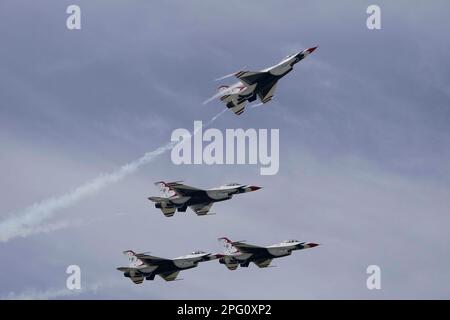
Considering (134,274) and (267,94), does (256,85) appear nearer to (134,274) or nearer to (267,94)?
(267,94)

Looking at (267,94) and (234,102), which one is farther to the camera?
(267,94)

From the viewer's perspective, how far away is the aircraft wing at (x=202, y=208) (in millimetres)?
194375

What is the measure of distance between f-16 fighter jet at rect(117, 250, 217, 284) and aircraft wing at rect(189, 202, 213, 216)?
6356mm

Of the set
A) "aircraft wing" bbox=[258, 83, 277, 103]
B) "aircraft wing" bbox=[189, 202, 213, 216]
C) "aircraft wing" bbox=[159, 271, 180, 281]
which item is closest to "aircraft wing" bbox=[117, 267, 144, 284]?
"aircraft wing" bbox=[159, 271, 180, 281]

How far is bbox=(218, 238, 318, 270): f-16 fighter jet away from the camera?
193 meters

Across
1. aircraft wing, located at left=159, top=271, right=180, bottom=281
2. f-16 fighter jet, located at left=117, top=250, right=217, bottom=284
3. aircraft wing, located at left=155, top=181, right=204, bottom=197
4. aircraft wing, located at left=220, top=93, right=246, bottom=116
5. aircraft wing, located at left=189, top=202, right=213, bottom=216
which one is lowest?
aircraft wing, located at left=159, top=271, right=180, bottom=281

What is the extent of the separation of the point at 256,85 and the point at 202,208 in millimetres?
21545

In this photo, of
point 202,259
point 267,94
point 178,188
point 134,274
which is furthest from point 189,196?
point 267,94

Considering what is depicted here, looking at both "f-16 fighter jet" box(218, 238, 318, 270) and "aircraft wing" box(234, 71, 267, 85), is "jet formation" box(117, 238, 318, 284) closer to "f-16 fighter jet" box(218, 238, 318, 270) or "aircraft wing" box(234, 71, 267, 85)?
"f-16 fighter jet" box(218, 238, 318, 270)

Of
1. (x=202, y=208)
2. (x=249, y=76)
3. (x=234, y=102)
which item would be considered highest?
(x=249, y=76)

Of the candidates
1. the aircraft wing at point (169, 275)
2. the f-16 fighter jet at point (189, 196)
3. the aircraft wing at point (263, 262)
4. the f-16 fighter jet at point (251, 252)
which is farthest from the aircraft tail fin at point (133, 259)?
the aircraft wing at point (263, 262)

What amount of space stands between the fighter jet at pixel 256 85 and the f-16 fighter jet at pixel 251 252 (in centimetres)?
2125

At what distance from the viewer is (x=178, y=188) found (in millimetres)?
193000
